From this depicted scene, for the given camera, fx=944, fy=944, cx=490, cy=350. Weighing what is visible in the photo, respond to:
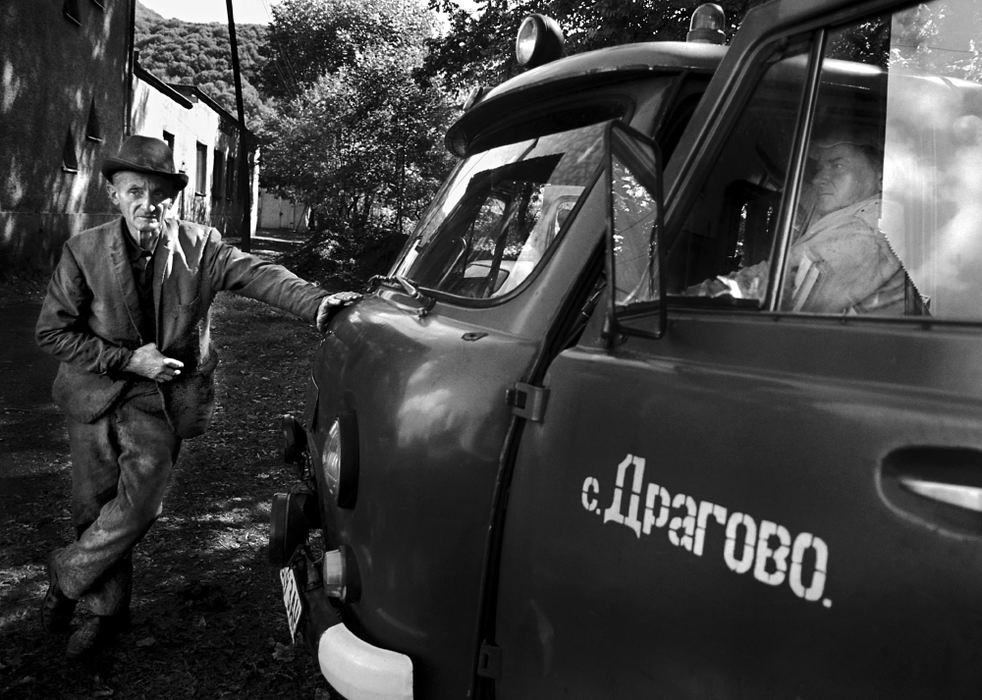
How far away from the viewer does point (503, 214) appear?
8.64 feet

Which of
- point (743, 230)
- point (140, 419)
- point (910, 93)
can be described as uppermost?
point (910, 93)

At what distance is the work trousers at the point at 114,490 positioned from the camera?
3.41 metres

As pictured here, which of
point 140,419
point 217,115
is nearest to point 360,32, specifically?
point 217,115

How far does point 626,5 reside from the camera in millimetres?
8914

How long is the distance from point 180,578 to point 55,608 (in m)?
0.81

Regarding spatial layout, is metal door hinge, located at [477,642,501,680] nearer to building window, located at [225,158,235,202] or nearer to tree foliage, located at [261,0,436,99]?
building window, located at [225,158,235,202]

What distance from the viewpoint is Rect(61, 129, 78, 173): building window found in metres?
17.4

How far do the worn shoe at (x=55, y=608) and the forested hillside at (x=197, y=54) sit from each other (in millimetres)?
61719

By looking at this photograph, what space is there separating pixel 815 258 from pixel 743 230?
23 cm

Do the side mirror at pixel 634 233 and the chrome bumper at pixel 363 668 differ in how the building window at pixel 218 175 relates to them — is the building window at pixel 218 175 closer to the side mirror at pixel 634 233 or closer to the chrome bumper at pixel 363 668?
the chrome bumper at pixel 363 668

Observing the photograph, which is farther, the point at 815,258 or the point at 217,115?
the point at 217,115

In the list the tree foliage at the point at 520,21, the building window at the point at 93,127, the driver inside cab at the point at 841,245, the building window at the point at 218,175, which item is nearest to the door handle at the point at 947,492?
the driver inside cab at the point at 841,245

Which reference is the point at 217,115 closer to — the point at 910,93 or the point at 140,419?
the point at 140,419

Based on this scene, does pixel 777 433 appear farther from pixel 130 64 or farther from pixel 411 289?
pixel 130 64
